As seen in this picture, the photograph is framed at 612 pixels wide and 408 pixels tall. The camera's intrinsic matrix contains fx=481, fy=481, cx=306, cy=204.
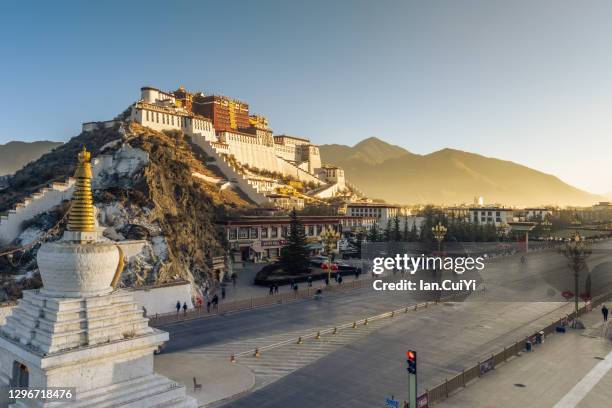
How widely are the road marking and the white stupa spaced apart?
13105 millimetres

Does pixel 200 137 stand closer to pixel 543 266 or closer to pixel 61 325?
pixel 543 266

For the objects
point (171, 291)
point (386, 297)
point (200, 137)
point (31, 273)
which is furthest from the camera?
point (200, 137)

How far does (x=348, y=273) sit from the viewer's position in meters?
48.4

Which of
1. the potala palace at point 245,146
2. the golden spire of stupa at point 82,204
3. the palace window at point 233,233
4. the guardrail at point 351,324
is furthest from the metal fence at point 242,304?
the potala palace at point 245,146

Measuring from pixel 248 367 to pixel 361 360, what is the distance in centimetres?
508

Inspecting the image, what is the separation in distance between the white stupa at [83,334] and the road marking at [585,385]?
43.0ft

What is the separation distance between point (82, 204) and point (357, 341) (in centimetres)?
1578

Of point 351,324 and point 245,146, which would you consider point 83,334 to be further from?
point 245,146

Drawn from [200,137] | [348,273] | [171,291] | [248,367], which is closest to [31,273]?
[171,291]

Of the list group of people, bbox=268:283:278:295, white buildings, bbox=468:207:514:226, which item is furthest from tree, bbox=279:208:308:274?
white buildings, bbox=468:207:514:226
